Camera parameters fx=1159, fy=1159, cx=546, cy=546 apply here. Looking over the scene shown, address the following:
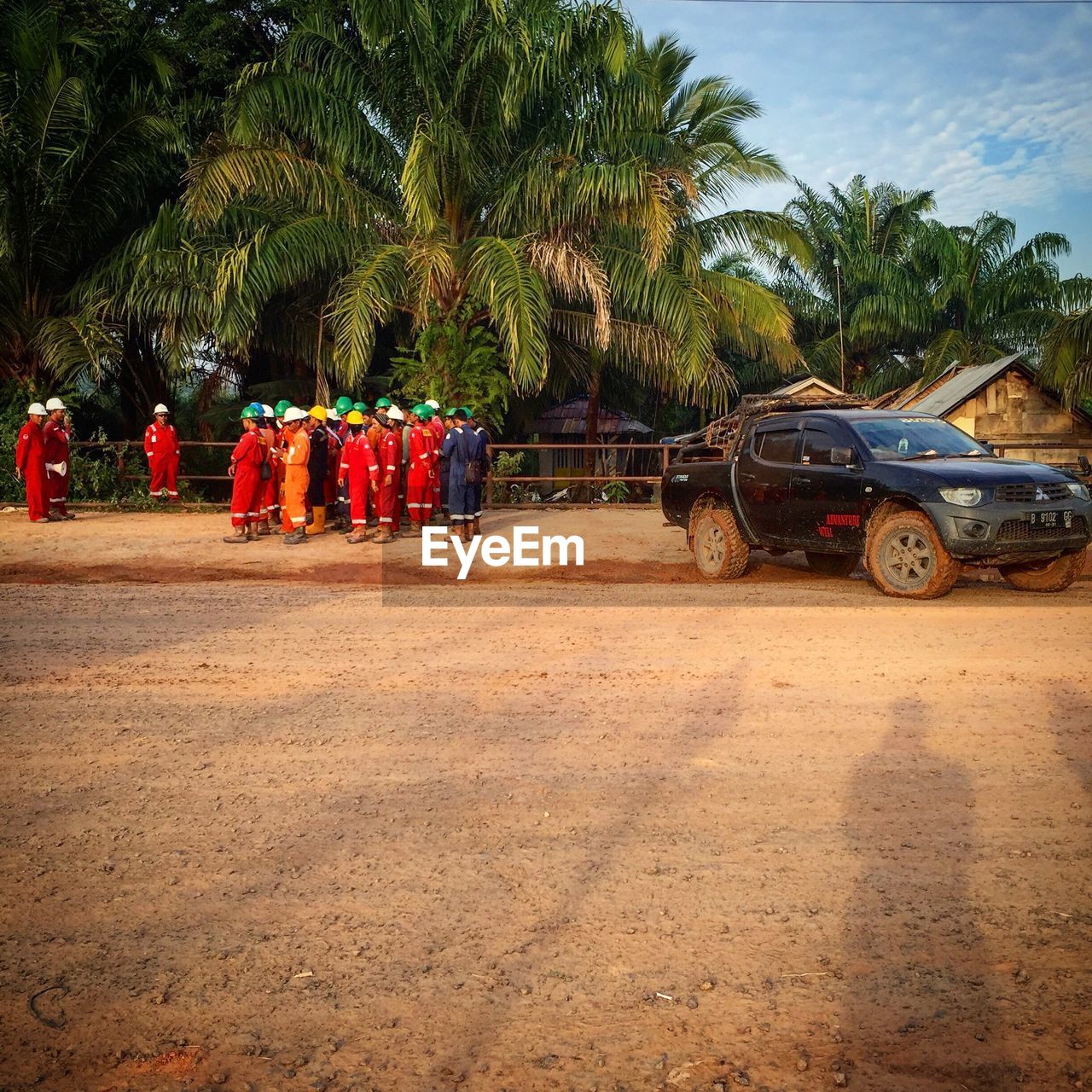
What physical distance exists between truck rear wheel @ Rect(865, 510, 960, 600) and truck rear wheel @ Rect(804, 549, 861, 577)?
189cm

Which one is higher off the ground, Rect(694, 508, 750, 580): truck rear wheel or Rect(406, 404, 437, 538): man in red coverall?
Rect(406, 404, 437, 538): man in red coverall

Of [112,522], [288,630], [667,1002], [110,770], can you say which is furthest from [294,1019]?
[112,522]

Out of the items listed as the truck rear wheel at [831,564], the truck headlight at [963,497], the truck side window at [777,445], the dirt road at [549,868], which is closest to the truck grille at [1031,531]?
the truck headlight at [963,497]

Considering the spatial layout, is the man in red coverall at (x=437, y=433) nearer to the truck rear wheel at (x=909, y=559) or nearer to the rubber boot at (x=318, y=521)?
the rubber boot at (x=318, y=521)

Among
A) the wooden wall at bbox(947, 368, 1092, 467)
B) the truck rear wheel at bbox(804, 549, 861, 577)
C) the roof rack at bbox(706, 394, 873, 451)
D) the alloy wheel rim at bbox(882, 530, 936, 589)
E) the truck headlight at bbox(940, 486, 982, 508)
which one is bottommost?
the truck rear wheel at bbox(804, 549, 861, 577)

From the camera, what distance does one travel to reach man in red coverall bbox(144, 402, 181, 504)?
906 inches

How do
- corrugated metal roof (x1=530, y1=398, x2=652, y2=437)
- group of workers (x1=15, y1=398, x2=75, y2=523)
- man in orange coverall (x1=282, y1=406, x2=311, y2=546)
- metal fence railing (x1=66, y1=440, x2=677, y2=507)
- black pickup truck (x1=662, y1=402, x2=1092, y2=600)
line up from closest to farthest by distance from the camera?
black pickup truck (x1=662, y1=402, x2=1092, y2=600), man in orange coverall (x1=282, y1=406, x2=311, y2=546), group of workers (x1=15, y1=398, x2=75, y2=523), metal fence railing (x1=66, y1=440, x2=677, y2=507), corrugated metal roof (x1=530, y1=398, x2=652, y2=437)

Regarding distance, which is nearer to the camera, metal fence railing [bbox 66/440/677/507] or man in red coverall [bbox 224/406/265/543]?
man in red coverall [bbox 224/406/265/543]

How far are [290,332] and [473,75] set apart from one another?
8554 millimetres

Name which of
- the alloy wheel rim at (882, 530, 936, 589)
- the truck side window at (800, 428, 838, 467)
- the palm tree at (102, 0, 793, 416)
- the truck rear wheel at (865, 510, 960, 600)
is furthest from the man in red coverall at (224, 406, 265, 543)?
the alloy wheel rim at (882, 530, 936, 589)

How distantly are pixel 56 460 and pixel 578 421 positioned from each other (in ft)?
70.4

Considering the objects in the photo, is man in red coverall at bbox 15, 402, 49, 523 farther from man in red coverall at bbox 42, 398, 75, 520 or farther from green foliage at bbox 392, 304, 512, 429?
green foliage at bbox 392, 304, 512, 429

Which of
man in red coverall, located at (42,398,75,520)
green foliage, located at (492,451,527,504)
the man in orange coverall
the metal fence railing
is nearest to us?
the man in orange coverall

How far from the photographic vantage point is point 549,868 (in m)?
4.52
